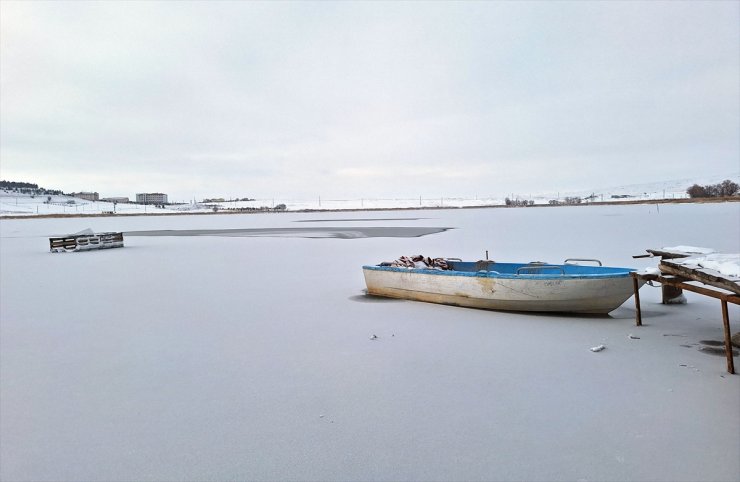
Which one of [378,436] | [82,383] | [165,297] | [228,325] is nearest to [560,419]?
[378,436]

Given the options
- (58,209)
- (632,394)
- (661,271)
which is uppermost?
(58,209)

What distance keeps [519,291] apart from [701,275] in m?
2.75

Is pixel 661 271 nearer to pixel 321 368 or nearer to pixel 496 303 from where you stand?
pixel 496 303

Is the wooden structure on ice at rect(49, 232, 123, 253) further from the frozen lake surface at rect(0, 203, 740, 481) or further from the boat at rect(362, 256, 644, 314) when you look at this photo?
the boat at rect(362, 256, 644, 314)

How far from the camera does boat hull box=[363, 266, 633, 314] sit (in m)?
7.74

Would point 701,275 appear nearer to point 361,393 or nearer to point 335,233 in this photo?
point 361,393

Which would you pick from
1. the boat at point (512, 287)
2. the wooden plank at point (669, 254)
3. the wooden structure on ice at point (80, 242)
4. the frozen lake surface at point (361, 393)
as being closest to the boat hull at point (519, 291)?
the boat at point (512, 287)

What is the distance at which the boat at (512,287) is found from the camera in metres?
7.76

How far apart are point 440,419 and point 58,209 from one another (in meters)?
164

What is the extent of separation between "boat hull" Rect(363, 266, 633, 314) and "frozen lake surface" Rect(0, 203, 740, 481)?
0.84ft

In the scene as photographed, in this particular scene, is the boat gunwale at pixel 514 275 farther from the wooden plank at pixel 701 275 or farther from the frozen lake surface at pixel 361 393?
the wooden plank at pixel 701 275

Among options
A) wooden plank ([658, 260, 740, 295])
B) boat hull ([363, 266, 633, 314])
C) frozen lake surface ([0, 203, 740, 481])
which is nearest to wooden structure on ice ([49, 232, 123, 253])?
frozen lake surface ([0, 203, 740, 481])

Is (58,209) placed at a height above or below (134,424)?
above

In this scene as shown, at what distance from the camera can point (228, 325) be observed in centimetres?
807
